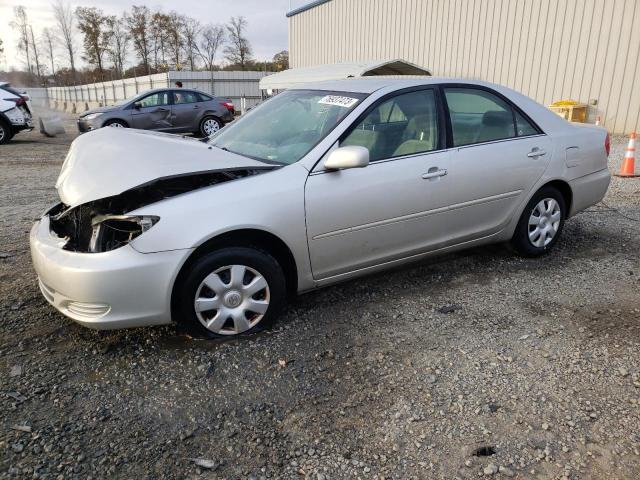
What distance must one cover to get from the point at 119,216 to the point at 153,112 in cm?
1177

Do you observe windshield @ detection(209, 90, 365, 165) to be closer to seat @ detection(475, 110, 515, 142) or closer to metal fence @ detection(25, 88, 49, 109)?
seat @ detection(475, 110, 515, 142)

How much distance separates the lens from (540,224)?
4363 millimetres

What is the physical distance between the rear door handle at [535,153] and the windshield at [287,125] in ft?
5.11

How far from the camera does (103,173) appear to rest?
2.99m

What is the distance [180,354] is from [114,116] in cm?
1186

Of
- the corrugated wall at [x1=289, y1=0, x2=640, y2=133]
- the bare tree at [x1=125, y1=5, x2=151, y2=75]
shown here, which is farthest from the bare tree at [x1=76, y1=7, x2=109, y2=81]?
the corrugated wall at [x1=289, y1=0, x2=640, y2=133]

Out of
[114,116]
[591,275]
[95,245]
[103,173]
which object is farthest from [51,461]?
[114,116]

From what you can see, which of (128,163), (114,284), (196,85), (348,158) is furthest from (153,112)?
(196,85)

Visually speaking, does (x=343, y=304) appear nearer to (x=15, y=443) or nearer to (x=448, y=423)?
(x=448, y=423)

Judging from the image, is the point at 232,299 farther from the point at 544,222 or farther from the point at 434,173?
the point at 544,222

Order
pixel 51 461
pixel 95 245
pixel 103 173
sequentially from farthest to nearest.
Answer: pixel 103 173 < pixel 95 245 < pixel 51 461

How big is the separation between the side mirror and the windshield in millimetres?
228

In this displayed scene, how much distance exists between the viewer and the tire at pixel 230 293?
113 inches

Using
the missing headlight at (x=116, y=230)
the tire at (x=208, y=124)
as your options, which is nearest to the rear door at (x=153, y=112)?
the tire at (x=208, y=124)
